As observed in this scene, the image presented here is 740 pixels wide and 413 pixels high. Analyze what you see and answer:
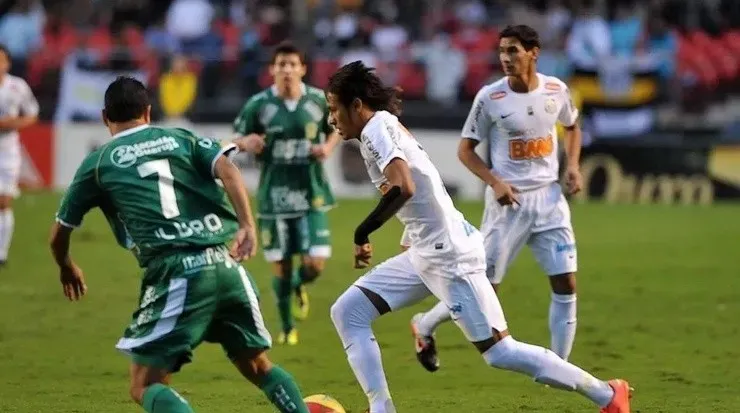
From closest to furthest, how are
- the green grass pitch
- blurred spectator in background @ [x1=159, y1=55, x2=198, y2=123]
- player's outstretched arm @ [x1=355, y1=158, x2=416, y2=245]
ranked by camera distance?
player's outstretched arm @ [x1=355, y1=158, x2=416, y2=245], the green grass pitch, blurred spectator in background @ [x1=159, y1=55, x2=198, y2=123]

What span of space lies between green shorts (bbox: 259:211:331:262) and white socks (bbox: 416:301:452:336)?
8.64 feet

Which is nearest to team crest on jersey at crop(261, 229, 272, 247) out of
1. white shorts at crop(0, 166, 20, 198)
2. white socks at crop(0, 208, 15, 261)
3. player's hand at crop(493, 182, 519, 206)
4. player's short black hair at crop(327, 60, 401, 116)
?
player's hand at crop(493, 182, 519, 206)

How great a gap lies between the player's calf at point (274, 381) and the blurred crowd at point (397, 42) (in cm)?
1832

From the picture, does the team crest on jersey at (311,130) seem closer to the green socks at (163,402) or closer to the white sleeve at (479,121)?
the white sleeve at (479,121)

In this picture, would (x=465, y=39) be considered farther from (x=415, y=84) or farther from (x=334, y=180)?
(x=334, y=180)

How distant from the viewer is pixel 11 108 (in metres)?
17.4

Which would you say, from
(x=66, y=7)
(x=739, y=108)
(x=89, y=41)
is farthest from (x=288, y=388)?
(x=66, y=7)

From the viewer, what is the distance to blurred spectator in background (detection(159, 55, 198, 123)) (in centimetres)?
2664

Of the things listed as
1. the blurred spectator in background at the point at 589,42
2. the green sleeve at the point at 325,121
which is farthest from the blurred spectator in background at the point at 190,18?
the green sleeve at the point at 325,121

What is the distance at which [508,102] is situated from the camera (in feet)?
34.5

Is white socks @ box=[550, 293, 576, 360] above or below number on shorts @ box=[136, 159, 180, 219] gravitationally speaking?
below

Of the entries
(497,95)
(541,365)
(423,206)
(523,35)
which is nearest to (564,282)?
(497,95)

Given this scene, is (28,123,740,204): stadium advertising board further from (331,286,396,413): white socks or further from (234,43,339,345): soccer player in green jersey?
(331,286,396,413): white socks

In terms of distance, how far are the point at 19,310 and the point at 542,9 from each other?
15.7 meters
